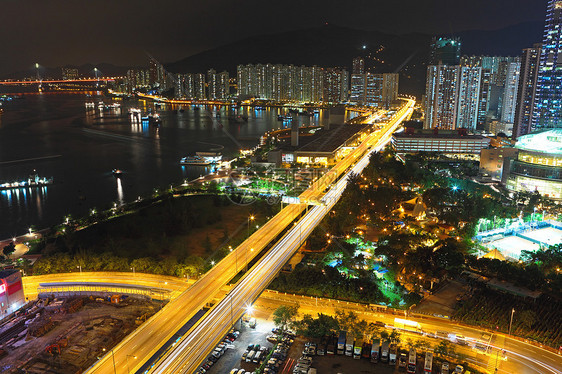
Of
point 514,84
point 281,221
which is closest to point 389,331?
point 281,221

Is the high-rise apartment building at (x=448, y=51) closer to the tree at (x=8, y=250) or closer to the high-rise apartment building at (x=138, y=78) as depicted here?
the tree at (x=8, y=250)

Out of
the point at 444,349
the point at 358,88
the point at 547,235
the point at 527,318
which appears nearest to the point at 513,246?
the point at 547,235

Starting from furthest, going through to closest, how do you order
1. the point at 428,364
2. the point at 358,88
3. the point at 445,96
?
the point at 358,88 < the point at 445,96 < the point at 428,364

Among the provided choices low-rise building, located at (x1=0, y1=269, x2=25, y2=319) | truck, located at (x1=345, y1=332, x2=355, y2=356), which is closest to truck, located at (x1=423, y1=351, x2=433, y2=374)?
truck, located at (x1=345, y1=332, x2=355, y2=356)

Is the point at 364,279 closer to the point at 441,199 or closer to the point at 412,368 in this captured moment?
the point at 412,368

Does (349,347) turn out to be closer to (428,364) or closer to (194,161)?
(428,364)

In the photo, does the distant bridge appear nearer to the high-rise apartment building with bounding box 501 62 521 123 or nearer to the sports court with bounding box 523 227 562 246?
the high-rise apartment building with bounding box 501 62 521 123

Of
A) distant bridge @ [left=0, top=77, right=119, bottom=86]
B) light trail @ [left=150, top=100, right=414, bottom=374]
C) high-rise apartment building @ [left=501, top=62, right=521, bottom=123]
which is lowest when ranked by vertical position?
light trail @ [left=150, top=100, right=414, bottom=374]
